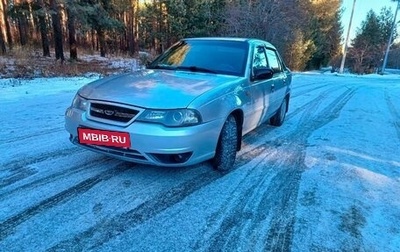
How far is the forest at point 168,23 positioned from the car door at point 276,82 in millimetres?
14260

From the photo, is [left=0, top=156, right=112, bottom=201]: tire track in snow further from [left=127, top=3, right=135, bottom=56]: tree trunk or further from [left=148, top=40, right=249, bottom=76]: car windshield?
[left=127, top=3, right=135, bottom=56]: tree trunk

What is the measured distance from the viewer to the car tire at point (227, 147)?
11.9 ft

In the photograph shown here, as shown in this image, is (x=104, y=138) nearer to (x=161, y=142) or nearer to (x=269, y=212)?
(x=161, y=142)

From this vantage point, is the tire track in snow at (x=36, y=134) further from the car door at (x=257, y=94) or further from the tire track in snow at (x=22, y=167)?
the car door at (x=257, y=94)

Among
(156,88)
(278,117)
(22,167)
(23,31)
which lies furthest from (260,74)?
(23,31)

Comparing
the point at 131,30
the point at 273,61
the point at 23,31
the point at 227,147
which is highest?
the point at 131,30

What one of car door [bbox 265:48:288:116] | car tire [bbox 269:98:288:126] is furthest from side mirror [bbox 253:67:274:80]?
car tire [bbox 269:98:288:126]

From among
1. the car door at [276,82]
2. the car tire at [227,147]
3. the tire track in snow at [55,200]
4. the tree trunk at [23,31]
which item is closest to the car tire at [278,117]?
the car door at [276,82]

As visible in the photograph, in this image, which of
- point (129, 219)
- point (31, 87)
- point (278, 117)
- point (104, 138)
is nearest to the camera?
point (129, 219)

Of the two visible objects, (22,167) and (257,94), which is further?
(257,94)

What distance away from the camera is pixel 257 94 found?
4453 millimetres

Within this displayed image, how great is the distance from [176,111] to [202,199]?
0.89 meters

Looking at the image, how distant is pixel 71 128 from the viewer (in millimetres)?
3441

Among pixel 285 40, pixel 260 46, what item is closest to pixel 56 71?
pixel 260 46
